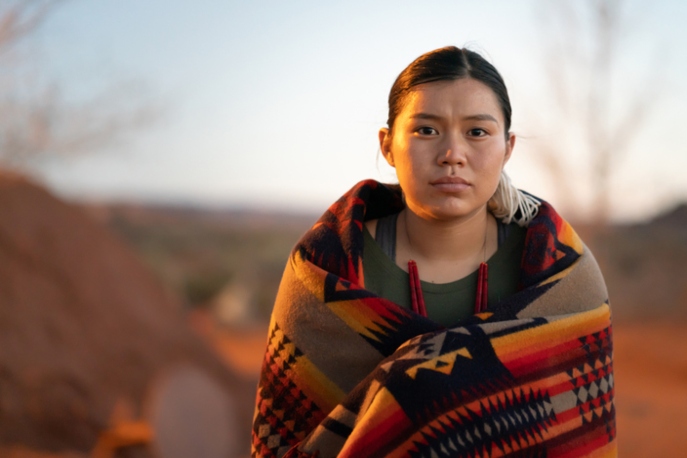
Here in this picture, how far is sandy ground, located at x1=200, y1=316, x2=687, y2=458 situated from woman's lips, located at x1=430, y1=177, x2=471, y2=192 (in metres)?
5.08

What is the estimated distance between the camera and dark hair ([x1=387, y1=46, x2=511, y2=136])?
192 centimetres

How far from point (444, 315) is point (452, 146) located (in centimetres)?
48

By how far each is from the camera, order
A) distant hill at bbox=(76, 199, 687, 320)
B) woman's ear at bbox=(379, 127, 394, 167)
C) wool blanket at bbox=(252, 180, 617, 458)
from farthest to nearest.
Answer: distant hill at bbox=(76, 199, 687, 320), woman's ear at bbox=(379, 127, 394, 167), wool blanket at bbox=(252, 180, 617, 458)

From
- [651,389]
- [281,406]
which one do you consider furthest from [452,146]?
[651,389]

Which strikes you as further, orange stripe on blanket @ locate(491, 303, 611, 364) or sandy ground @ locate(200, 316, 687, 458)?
sandy ground @ locate(200, 316, 687, 458)

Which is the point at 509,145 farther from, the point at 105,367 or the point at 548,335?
the point at 105,367

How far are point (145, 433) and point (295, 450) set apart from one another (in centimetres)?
353

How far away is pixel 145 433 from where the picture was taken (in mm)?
5113

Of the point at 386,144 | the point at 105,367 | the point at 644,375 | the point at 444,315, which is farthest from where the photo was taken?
the point at 644,375

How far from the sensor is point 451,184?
189cm

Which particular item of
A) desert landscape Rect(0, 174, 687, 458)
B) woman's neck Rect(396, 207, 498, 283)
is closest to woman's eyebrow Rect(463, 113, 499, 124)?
woman's neck Rect(396, 207, 498, 283)

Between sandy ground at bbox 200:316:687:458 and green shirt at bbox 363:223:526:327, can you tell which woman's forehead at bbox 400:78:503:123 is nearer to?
green shirt at bbox 363:223:526:327

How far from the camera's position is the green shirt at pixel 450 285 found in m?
2.00

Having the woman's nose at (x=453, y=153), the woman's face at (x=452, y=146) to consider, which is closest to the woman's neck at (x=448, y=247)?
the woman's face at (x=452, y=146)
